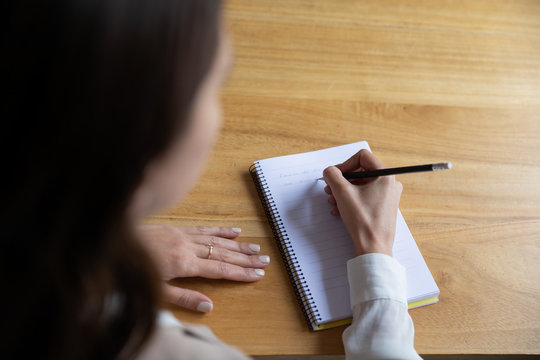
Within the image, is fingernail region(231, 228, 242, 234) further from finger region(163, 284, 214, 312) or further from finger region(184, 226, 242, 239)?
finger region(163, 284, 214, 312)

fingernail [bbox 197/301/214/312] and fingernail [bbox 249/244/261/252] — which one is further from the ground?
fingernail [bbox 249/244/261/252]

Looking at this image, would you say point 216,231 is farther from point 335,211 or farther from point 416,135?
point 416,135

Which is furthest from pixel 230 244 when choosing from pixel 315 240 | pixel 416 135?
pixel 416 135

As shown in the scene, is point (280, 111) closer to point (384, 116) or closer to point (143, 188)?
point (384, 116)

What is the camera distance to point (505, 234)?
2.94 ft

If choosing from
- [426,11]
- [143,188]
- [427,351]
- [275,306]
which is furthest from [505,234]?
[143,188]

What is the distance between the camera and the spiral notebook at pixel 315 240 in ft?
2.53

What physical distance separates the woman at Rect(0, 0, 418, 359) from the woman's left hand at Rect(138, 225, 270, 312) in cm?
21

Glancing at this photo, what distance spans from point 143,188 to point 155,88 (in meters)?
0.09

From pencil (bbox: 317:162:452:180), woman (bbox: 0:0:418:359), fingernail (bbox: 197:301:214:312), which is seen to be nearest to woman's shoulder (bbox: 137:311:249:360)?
woman (bbox: 0:0:418:359)

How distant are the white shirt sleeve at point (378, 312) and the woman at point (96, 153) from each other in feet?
0.90

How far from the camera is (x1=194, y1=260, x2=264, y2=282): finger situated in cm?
77

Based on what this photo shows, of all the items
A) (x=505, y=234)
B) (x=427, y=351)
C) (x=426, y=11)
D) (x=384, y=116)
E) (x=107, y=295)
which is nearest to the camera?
(x=107, y=295)

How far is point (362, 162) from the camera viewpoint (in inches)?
34.5
